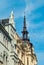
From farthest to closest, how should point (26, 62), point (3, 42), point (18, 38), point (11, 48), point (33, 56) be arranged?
point (33, 56) < point (26, 62) < point (18, 38) < point (11, 48) < point (3, 42)

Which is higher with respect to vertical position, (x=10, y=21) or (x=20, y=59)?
(x=10, y=21)

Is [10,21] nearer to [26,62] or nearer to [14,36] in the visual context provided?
[14,36]

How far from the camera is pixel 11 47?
231 ft

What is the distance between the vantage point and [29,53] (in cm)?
8500

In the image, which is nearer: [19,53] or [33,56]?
[19,53]

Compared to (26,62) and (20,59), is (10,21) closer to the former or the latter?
(20,59)

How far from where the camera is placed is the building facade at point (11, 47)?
214 feet

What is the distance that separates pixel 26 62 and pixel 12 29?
47.6 feet

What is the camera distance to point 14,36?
73000 millimetres

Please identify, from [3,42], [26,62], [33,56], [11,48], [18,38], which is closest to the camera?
[3,42]

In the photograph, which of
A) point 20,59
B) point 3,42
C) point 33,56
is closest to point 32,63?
point 33,56

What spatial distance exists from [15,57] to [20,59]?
20.3ft

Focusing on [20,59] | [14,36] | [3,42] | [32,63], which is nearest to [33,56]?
[32,63]

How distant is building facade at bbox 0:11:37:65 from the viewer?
214 feet
